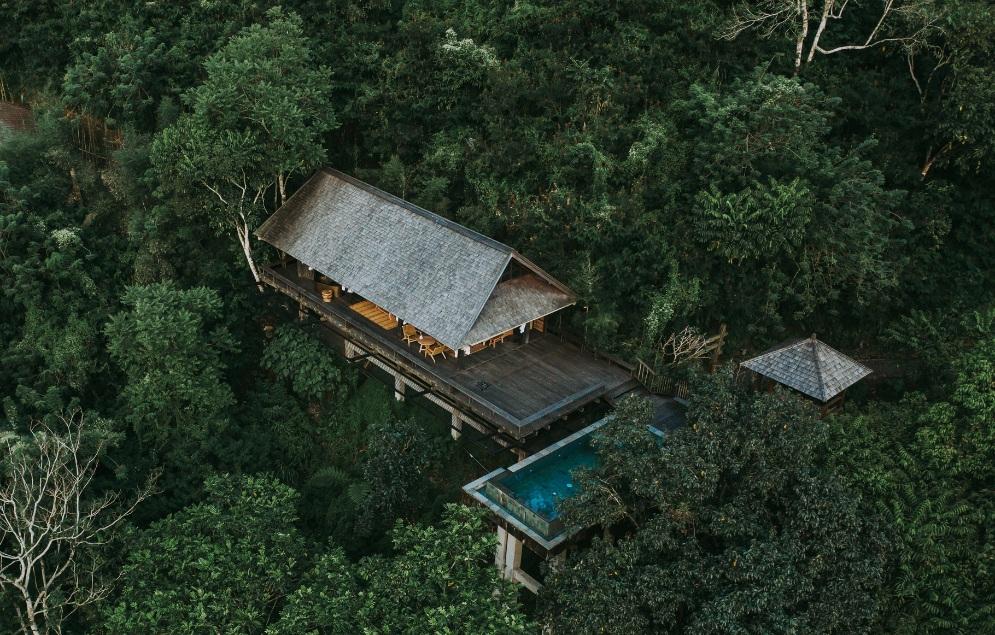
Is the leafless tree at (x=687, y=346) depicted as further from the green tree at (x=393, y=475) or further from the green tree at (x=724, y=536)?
the green tree at (x=393, y=475)

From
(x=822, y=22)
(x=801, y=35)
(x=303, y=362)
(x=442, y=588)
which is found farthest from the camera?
(x=303, y=362)

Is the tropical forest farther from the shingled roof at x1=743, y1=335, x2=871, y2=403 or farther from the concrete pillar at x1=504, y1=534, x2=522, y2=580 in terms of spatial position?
the concrete pillar at x1=504, y1=534, x2=522, y2=580

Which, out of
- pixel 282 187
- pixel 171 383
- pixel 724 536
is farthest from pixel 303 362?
pixel 724 536

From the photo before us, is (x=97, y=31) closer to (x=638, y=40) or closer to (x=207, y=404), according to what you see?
(x=207, y=404)

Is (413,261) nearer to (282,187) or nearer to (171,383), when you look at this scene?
A: (282,187)

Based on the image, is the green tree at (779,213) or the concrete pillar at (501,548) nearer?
the concrete pillar at (501,548)

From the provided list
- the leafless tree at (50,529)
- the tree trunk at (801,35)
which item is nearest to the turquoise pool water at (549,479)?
the leafless tree at (50,529)

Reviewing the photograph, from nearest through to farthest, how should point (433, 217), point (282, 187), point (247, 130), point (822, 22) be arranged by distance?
1. point (433, 217)
2. point (822, 22)
3. point (247, 130)
4. point (282, 187)
